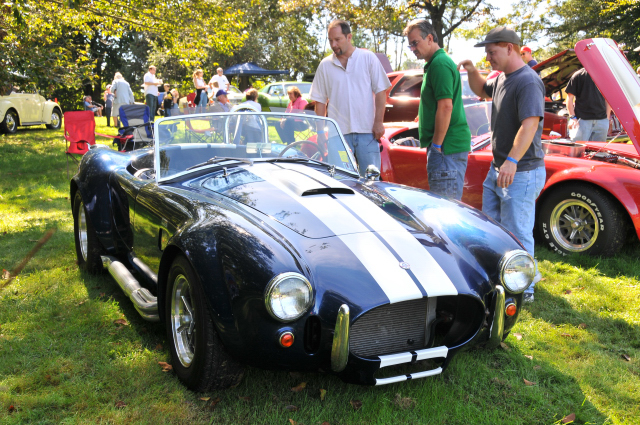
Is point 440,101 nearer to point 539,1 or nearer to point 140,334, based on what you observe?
point 140,334

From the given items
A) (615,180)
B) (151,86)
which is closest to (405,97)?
(615,180)

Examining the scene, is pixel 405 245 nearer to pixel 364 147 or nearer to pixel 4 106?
pixel 364 147

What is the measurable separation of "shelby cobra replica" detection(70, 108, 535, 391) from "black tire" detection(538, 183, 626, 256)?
7.38 feet

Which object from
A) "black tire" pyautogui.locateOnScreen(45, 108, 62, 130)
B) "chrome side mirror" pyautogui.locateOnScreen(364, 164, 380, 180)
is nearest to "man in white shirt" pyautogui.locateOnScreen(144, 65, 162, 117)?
"black tire" pyautogui.locateOnScreen(45, 108, 62, 130)

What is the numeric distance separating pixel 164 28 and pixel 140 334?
9.49 m

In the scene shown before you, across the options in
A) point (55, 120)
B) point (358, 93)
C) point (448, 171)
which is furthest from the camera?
point (55, 120)

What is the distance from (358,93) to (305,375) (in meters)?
2.90

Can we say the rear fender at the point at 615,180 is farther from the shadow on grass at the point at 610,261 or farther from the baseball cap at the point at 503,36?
the baseball cap at the point at 503,36

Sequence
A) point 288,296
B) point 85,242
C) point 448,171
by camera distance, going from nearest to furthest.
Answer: point 288,296
point 448,171
point 85,242

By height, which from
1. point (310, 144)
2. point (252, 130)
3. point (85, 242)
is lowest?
point (85, 242)

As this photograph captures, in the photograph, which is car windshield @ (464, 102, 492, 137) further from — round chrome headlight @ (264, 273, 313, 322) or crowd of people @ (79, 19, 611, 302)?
round chrome headlight @ (264, 273, 313, 322)

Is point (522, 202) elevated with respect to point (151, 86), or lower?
lower

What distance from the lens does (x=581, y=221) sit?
5.11 meters

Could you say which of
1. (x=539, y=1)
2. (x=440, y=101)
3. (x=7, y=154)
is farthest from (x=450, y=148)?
(x=539, y=1)
